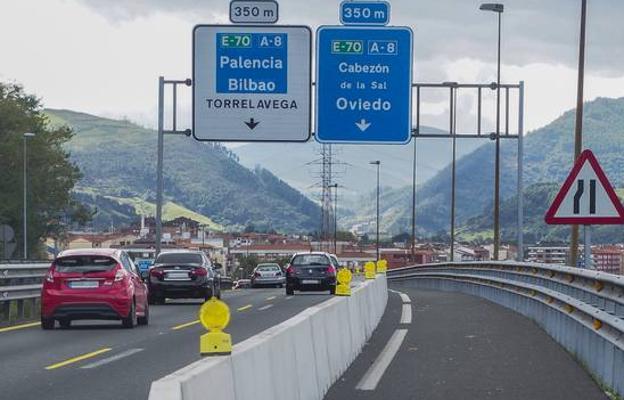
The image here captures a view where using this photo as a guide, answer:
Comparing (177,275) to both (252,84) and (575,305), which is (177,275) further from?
(575,305)

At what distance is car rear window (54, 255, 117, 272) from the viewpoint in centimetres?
2362

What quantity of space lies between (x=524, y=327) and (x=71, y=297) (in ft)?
25.6

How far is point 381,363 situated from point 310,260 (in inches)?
1139

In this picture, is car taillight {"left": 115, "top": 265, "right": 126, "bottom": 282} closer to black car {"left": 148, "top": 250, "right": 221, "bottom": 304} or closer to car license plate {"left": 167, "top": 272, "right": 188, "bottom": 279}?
black car {"left": 148, "top": 250, "right": 221, "bottom": 304}

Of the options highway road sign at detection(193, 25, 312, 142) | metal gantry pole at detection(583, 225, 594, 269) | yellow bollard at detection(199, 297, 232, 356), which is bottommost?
yellow bollard at detection(199, 297, 232, 356)

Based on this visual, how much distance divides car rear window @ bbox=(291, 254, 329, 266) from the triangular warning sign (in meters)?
29.0

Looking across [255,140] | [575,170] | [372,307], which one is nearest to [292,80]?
[255,140]

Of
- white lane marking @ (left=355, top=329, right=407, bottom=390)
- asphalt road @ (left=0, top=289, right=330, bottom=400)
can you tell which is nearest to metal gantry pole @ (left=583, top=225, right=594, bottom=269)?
white lane marking @ (left=355, top=329, right=407, bottom=390)

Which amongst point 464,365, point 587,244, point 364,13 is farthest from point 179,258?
point 587,244

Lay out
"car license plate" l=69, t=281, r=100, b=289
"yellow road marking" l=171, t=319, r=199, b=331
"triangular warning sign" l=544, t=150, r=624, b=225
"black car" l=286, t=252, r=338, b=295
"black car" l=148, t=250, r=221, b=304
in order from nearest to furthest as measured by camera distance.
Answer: "triangular warning sign" l=544, t=150, r=624, b=225, "car license plate" l=69, t=281, r=100, b=289, "yellow road marking" l=171, t=319, r=199, b=331, "black car" l=148, t=250, r=221, b=304, "black car" l=286, t=252, r=338, b=295

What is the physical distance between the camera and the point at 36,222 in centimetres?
9744

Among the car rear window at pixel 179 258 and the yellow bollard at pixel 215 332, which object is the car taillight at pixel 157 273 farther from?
the yellow bollard at pixel 215 332

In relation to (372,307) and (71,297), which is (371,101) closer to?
(372,307)

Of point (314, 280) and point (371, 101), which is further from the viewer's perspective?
point (314, 280)
